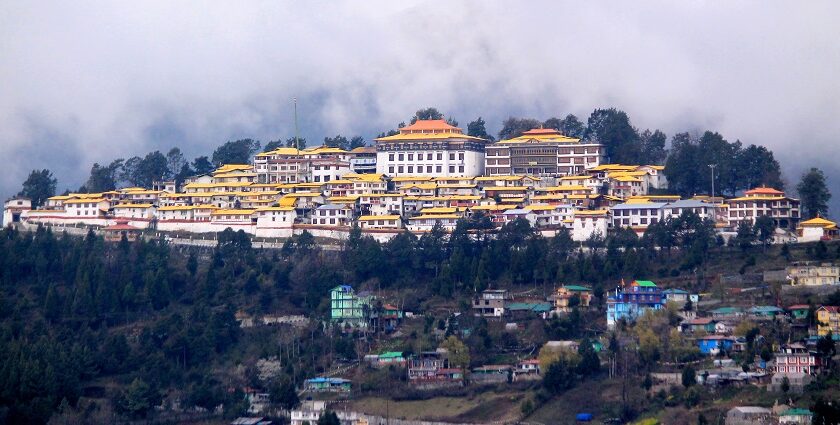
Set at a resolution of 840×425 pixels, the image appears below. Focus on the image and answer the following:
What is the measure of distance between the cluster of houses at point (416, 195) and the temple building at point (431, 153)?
35 mm

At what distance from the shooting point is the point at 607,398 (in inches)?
1933

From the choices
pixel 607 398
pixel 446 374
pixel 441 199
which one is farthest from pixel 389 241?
pixel 607 398

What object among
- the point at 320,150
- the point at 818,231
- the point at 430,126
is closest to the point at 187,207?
the point at 320,150

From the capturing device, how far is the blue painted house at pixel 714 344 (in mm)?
50656

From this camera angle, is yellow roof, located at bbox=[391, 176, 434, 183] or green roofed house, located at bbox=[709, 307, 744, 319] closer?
green roofed house, located at bbox=[709, 307, 744, 319]

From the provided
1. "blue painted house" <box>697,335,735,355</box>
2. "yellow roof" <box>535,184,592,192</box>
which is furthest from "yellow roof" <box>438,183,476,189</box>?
"blue painted house" <box>697,335,735,355</box>

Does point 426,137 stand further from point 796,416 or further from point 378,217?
point 796,416

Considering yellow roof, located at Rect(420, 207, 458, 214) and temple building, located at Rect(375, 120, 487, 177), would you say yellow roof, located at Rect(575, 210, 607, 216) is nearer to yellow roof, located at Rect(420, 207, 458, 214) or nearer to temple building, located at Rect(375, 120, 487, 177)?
yellow roof, located at Rect(420, 207, 458, 214)

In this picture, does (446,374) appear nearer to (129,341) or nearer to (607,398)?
(607,398)

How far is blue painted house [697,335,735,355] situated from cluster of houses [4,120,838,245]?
7.59 metres

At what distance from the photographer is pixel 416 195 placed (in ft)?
211

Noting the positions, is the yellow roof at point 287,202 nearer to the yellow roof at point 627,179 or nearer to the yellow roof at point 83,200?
the yellow roof at point 83,200

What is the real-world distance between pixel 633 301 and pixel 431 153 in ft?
50.1

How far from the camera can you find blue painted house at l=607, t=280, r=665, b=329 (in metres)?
53.4
